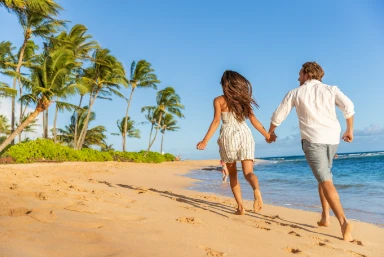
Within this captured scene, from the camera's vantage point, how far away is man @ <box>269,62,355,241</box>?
10.4 ft

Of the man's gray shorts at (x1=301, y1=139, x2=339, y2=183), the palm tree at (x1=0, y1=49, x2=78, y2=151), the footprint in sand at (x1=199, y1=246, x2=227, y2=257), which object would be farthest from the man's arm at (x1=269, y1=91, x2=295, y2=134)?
the palm tree at (x1=0, y1=49, x2=78, y2=151)

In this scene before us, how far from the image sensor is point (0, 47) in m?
21.9

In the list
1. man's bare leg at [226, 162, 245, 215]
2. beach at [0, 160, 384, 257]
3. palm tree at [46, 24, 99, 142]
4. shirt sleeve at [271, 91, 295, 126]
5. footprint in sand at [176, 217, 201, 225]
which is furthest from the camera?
palm tree at [46, 24, 99, 142]

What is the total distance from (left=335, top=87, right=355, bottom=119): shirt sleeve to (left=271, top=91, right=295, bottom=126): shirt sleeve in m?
0.45

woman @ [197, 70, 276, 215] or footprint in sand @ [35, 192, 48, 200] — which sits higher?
woman @ [197, 70, 276, 215]

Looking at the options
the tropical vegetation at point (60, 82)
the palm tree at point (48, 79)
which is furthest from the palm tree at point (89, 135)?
the palm tree at point (48, 79)

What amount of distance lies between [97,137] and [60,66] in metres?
16.7

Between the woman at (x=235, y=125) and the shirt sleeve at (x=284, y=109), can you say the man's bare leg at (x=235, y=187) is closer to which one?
the woman at (x=235, y=125)

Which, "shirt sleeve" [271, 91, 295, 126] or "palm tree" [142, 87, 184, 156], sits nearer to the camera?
"shirt sleeve" [271, 91, 295, 126]

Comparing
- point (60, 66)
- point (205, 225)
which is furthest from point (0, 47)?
point (205, 225)

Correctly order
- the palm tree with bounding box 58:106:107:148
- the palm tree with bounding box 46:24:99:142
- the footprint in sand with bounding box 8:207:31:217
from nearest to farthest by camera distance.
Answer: the footprint in sand with bounding box 8:207:31:217, the palm tree with bounding box 46:24:99:142, the palm tree with bounding box 58:106:107:148

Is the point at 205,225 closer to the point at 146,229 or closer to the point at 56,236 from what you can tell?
the point at 146,229

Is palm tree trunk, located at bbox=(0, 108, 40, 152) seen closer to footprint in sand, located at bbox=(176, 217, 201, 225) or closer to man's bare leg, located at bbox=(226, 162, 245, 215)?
man's bare leg, located at bbox=(226, 162, 245, 215)

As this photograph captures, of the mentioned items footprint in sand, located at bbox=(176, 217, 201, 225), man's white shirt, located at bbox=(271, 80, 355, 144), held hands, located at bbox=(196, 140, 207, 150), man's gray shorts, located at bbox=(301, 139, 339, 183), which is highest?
man's white shirt, located at bbox=(271, 80, 355, 144)
